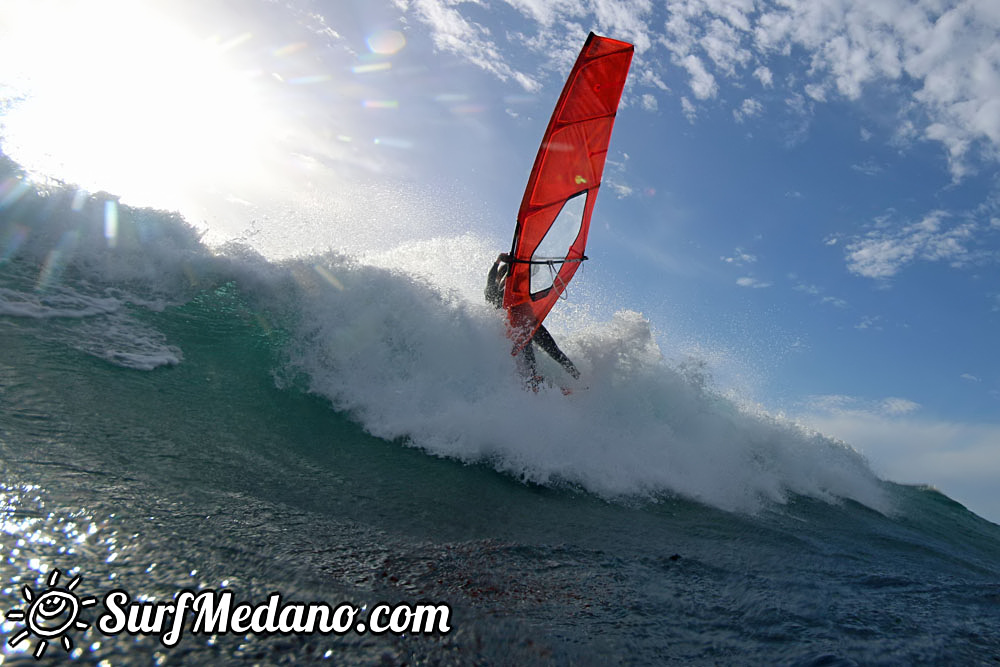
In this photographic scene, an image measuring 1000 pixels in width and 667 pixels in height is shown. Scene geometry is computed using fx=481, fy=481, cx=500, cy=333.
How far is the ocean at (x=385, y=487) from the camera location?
1.80m

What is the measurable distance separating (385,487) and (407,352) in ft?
11.0

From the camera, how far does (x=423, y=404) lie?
609 cm

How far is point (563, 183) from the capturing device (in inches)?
299

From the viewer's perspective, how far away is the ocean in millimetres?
1797

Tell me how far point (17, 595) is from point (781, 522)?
6.49 meters

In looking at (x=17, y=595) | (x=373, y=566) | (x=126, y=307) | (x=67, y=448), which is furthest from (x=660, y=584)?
(x=126, y=307)

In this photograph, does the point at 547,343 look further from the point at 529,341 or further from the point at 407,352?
the point at 407,352

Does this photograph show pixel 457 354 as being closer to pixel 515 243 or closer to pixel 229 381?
pixel 515 243

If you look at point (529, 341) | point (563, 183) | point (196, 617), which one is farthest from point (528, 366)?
point (196, 617)

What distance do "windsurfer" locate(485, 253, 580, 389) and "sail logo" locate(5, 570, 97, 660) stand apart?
5.96 m

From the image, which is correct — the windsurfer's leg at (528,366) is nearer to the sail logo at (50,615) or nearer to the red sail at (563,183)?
the red sail at (563,183)

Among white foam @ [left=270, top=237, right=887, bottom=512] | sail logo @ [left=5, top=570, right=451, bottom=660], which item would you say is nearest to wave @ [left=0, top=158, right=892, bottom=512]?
white foam @ [left=270, top=237, right=887, bottom=512]

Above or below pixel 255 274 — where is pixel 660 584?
below

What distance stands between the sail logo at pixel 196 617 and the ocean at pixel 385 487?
2 centimetres
